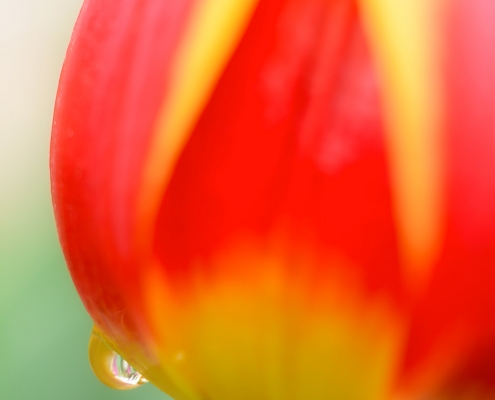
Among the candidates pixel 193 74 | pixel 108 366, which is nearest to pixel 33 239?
pixel 108 366

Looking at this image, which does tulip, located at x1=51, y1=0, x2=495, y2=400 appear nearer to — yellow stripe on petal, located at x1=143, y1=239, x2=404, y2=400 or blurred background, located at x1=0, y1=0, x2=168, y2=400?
yellow stripe on petal, located at x1=143, y1=239, x2=404, y2=400

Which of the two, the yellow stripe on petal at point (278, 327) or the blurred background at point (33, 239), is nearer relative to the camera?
the yellow stripe on petal at point (278, 327)

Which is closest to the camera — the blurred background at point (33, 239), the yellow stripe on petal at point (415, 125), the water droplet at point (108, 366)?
the yellow stripe on petal at point (415, 125)

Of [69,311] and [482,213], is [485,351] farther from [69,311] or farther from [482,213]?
[69,311]

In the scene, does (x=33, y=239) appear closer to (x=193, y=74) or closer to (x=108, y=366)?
(x=108, y=366)

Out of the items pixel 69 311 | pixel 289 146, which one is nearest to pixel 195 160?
pixel 289 146

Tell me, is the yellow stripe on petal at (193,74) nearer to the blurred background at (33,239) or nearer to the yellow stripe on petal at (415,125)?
the yellow stripe on petal at (415,125)

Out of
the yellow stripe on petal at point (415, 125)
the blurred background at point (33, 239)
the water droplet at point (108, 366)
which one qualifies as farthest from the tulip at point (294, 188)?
the blurred background at point (33, 239)
